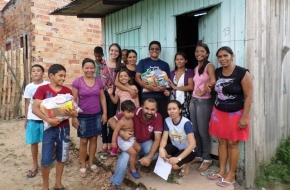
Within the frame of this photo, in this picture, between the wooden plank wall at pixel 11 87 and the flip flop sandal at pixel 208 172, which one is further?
the wooden plank wall at pixel 11 87

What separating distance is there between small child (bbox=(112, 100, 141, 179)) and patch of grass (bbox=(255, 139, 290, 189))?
1755 millimetres

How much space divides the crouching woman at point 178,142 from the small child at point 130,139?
38 centimetres

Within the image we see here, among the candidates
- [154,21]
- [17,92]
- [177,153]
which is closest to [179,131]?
[177,153]

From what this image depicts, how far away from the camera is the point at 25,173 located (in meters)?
3.87

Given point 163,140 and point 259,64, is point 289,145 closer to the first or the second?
point 259,64

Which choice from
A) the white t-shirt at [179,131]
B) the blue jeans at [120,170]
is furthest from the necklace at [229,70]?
the blue jeans at [120,170]

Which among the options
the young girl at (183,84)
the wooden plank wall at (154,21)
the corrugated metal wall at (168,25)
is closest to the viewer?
the corrugated metal wall at (168,25)

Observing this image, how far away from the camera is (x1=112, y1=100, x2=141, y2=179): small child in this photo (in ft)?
10.6

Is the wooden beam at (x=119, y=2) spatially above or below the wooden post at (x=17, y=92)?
above

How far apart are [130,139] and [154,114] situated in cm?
49

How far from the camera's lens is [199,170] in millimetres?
3486

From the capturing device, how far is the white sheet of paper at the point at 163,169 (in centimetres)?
309

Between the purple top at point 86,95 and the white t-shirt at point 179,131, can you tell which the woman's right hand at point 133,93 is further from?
the white t-shirt at point 179,131

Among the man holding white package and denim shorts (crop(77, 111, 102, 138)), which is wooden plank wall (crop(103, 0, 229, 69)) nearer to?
the man holding white package
